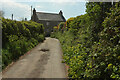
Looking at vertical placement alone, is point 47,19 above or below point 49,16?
below

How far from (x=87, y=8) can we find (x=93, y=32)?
58.5 inches

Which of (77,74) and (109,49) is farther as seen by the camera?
(77,74)

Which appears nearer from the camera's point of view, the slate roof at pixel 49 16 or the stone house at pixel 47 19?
the stone house at pixel 47 19

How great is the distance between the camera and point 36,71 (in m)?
7.37

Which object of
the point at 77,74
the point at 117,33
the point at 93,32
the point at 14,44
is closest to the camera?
the point at 117,33

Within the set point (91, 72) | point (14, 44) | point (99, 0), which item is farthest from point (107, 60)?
point (14, 44)

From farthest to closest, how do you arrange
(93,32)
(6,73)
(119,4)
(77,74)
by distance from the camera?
(6,73) → (93,32) → (77,74) → (119,4)

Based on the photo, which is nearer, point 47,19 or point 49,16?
point 47,19

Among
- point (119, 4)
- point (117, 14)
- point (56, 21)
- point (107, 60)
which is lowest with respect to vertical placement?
point (107, 60)

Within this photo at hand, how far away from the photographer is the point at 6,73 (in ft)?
23.2

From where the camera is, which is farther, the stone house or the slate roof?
the slate roof

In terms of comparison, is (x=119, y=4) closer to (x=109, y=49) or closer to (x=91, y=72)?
(x=109, y=49)

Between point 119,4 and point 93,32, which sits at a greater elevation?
point 119,4

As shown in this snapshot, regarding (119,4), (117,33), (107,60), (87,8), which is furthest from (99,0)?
(107,60)
